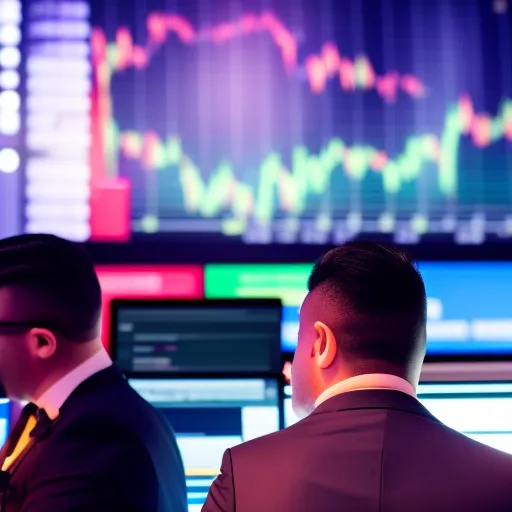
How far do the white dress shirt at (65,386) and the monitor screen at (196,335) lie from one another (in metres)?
0.24

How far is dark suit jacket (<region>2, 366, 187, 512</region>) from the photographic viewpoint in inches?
51.4

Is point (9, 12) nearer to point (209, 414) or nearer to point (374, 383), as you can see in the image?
point (209, 414)

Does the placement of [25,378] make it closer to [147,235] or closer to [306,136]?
[147,235]

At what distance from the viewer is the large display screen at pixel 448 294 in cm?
318

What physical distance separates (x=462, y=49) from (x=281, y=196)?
3.09ft

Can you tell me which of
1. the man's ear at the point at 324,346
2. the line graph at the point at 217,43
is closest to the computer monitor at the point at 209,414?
the man's ear at the point at 324,346

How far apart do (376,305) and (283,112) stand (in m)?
2.38

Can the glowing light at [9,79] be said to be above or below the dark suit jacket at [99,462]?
above

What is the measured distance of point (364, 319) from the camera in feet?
4.07

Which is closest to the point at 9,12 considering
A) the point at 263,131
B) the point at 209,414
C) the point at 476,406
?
the point at 263,131

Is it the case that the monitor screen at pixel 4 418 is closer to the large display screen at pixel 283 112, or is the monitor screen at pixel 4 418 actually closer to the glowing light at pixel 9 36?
the large display screen at pixel 283 112

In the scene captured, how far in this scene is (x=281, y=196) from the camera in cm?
350

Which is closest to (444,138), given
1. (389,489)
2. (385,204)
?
(385,204)

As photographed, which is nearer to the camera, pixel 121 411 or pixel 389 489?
pixel 389 489
